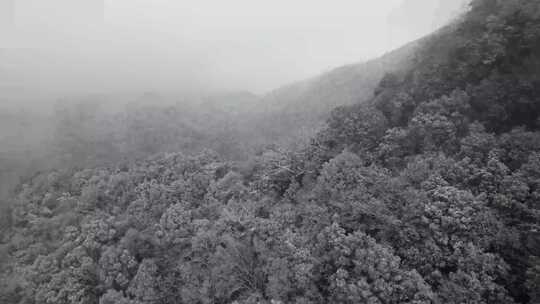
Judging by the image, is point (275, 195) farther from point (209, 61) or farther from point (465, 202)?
point (209, 61)

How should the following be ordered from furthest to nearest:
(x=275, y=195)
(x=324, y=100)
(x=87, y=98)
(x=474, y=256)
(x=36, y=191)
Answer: (x=87, y=98), (x=324, y=100), (x=36, y=191), (x=275, y=195), (x=474, y=256)

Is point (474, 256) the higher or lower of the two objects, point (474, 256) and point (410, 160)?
the lower

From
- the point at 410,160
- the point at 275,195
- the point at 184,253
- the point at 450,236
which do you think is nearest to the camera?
the point at 450,236

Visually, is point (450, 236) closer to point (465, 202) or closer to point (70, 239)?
point (465, 202)

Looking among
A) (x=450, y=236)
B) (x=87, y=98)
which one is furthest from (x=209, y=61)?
(x=450, y=236)

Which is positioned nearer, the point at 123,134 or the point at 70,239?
the point at 70,239

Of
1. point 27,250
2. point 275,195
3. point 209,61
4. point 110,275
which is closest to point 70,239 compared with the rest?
point 27,250

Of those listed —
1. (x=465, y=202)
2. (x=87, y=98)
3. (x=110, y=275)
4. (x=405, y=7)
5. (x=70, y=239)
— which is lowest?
(x=110, y=275)
